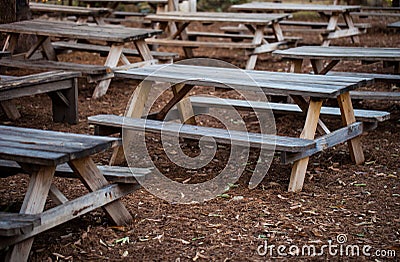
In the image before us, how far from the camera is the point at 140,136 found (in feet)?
20.6

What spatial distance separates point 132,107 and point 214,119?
1.72m

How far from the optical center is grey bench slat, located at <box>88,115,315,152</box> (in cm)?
451

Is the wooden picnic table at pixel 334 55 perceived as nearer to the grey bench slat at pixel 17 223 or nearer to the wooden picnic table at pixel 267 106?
the wooden picnic table at pixel 267 106

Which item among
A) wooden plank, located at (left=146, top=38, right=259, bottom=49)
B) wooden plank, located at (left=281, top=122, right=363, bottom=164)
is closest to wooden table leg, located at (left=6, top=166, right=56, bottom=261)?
wooden plank, located at (left=281, top=122, right=363, bottom=164)

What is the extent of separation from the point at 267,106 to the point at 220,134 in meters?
1.12

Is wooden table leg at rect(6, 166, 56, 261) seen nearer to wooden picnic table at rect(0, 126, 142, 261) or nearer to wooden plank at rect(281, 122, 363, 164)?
wooden picnic table at rect(0, 126, 142, 261)

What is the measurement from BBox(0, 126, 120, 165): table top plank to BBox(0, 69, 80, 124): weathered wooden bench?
2.00m

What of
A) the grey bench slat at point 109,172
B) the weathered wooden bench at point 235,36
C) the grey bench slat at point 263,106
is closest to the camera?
the grey bench slat at point 109,172

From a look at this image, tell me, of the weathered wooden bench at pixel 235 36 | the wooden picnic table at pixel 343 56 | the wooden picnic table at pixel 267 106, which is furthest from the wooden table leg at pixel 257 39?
the wooden picnic table at pixel 267 106

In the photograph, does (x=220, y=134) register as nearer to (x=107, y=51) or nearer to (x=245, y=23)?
(x=107, y=51)

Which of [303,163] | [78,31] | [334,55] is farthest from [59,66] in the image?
[303,163]

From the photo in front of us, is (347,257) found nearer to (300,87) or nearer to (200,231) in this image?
(200,231)

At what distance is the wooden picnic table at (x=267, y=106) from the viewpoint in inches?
184

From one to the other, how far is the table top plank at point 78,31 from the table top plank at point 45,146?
3.46m
